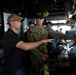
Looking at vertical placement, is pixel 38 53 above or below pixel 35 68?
above

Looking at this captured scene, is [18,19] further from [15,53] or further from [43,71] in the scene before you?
[43,71]

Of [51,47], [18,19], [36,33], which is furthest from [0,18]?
[18,19]

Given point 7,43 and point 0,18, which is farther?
point 0,18

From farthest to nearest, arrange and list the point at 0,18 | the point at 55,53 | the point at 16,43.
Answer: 1. the point at 0,18
2. the point at 55,53
3. the point at 16,43

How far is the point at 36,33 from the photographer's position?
4211 mm

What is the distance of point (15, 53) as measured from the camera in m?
2.86

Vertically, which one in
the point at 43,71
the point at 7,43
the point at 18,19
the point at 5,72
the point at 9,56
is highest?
the point at 18,19

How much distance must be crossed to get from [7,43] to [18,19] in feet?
1.34

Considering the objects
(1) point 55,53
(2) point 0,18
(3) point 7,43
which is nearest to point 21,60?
(3) point 7,43

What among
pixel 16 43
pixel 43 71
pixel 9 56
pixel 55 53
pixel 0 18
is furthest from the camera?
pixel 0 18

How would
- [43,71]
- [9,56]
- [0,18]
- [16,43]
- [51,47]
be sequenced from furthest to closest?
[0,18] < [51,47] < [43,71] < [9,56] < [16,43]

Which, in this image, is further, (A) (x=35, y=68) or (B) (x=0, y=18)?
(B) (x=0, y=18)

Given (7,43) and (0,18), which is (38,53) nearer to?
(7,43)

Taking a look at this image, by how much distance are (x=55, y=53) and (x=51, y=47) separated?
66 centimetres
